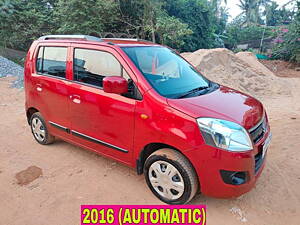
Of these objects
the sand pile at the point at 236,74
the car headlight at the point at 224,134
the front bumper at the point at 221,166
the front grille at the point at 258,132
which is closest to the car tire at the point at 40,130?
the front bumper at the point at 221,166

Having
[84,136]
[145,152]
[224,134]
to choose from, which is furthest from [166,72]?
[84,136]

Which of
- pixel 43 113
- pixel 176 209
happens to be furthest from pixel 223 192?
pixel 43 113

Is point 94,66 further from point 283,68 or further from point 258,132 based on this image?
point 283,68

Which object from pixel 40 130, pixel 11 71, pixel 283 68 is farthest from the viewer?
pixel 283 68

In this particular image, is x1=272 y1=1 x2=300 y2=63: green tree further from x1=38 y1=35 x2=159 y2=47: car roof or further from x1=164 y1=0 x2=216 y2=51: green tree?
x1=38 y1=35 x2=159 y2=47: car roof

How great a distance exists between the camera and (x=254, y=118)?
2568 millimetres

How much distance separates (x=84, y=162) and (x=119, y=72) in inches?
61.9

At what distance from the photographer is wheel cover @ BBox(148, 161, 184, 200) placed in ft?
8.38

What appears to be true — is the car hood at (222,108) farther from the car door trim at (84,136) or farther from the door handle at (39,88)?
the door handle at (39,88)

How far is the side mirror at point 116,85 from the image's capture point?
258cm

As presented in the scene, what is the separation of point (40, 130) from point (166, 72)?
8.06ft

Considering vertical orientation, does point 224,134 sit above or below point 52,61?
below

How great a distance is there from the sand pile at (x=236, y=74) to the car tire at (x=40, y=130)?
5.89m

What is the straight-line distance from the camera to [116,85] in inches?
102
